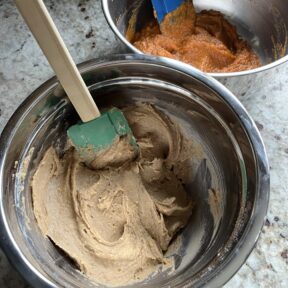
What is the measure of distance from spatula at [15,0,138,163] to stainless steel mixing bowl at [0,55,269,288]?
74 mm

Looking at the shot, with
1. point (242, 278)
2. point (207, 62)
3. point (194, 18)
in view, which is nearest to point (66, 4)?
point (194, 18)

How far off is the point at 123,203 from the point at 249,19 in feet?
2.87

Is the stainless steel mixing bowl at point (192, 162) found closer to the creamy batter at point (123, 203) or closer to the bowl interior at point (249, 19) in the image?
the creamy batter at point (123, 203)

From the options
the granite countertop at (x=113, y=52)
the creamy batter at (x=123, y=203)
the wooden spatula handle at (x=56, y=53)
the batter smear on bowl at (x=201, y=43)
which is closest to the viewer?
the wooden spatula handle at (x=56, y=53)

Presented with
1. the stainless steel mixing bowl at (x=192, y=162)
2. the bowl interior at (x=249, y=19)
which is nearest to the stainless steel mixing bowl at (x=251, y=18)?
the bowl interior at (x=249, y=19)

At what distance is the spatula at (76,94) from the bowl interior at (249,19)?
416mm

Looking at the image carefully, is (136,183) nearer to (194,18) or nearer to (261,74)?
(261,74)

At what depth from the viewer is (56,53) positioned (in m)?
0.88

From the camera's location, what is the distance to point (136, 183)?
1.16 meters

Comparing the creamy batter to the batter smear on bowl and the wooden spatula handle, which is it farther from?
the batter smear on bowl

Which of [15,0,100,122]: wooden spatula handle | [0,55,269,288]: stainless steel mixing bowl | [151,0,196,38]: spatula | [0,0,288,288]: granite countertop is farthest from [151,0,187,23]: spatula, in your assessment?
[15,0,100,122]: wooden spatula handle

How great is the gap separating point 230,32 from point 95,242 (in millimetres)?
887

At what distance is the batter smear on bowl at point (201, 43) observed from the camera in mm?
1393

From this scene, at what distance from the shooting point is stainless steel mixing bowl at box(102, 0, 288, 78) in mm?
1425
